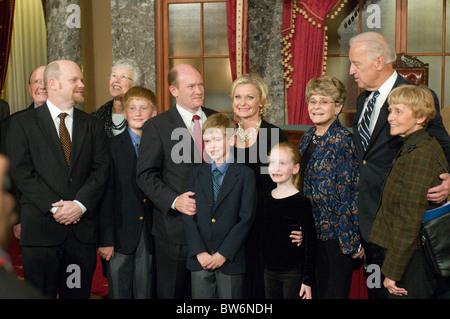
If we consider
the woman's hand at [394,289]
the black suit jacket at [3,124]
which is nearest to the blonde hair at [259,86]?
the woman's hand at [394,289]

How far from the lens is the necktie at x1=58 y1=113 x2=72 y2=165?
2.91 meters

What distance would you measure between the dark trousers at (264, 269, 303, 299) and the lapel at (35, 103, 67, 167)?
49.5 inches

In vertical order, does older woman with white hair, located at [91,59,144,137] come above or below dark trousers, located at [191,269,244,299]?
above

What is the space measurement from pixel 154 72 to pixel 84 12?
1.15 m

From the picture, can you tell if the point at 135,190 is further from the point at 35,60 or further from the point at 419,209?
the point at 35,60

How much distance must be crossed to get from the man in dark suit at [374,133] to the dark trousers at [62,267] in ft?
4.90

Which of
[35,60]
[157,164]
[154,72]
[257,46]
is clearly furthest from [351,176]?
[35,60]

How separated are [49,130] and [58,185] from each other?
302 mm

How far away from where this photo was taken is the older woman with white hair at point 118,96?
12.0ft

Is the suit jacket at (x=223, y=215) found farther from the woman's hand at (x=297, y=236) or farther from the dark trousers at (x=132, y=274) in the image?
the dark trousers at (x=132, y=274)

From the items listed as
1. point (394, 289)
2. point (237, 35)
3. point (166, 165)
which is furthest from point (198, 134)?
point (237, 35)

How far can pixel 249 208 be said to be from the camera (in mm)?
2816

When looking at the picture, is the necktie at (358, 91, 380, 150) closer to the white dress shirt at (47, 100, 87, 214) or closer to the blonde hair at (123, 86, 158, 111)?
the blonde hair at (123, 86, 158, 111)

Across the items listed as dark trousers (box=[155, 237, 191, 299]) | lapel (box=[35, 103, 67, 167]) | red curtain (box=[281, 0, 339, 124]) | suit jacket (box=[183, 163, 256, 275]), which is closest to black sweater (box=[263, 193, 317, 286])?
suit jacket (box=[183, 163, 256, 275])
